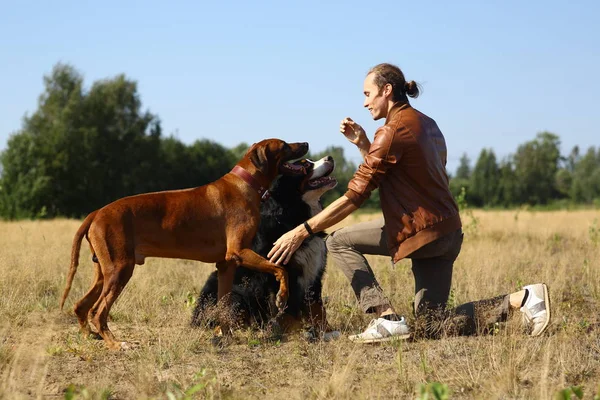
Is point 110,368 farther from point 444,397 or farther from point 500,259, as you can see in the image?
point 500,259

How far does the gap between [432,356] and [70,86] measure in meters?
43.4

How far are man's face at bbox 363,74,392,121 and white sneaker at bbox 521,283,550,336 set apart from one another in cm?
181

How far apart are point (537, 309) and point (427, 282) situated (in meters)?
0.86

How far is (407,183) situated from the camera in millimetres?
5246

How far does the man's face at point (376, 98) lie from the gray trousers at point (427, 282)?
2.82 feet

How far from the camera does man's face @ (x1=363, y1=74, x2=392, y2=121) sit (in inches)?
212

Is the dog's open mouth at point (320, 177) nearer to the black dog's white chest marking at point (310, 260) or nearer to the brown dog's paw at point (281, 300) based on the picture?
the black dog's white chest marking at point (310, 260)

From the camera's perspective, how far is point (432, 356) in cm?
483

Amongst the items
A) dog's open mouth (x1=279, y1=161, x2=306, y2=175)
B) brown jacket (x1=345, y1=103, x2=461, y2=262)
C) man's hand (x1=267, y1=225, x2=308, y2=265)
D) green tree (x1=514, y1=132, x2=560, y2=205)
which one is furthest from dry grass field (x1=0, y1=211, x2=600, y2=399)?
green tree (x1=514, y1=132, x2=560, y2=205)

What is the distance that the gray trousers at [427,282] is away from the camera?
5.37 meters

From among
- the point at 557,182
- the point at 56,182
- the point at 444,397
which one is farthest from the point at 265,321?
the point at 557,182

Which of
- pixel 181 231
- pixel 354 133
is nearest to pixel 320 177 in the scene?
pixel 354 133

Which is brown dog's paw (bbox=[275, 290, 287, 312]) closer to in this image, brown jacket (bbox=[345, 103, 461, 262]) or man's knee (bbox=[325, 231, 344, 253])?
man's knee (bbox=[325, 231, 344, 253])

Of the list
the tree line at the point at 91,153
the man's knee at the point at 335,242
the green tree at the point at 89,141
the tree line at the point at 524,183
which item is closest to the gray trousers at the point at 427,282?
the man's knee at the point at 335,242
